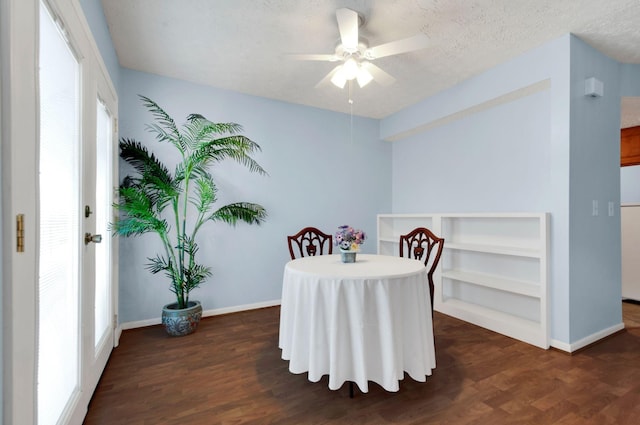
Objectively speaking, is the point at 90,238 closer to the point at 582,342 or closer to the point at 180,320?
the point at 180,320

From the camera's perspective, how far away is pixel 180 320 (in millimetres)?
2734

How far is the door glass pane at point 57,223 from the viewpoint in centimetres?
118

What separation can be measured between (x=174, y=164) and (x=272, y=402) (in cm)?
252

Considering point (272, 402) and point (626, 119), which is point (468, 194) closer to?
point (626, 119)

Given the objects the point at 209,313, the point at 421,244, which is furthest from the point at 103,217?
the point at 421,244

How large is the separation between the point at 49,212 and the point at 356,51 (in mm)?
2090

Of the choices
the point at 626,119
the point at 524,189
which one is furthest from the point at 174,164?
the point at 626,119

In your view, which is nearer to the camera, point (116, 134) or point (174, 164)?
point (116, 134)

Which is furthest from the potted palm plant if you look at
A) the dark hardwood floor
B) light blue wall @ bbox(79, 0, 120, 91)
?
the dark hardwood floor

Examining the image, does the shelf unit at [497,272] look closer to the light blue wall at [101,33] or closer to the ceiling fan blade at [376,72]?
the ceiling fan blade at [376,72]

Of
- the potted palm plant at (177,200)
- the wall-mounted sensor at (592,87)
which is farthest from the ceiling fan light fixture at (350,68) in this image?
the wall-mounted sensor at (592,87)

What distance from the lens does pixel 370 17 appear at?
7.11ft

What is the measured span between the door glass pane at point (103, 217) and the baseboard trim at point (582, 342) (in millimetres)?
3554

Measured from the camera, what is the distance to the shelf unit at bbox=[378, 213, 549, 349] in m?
2.64
